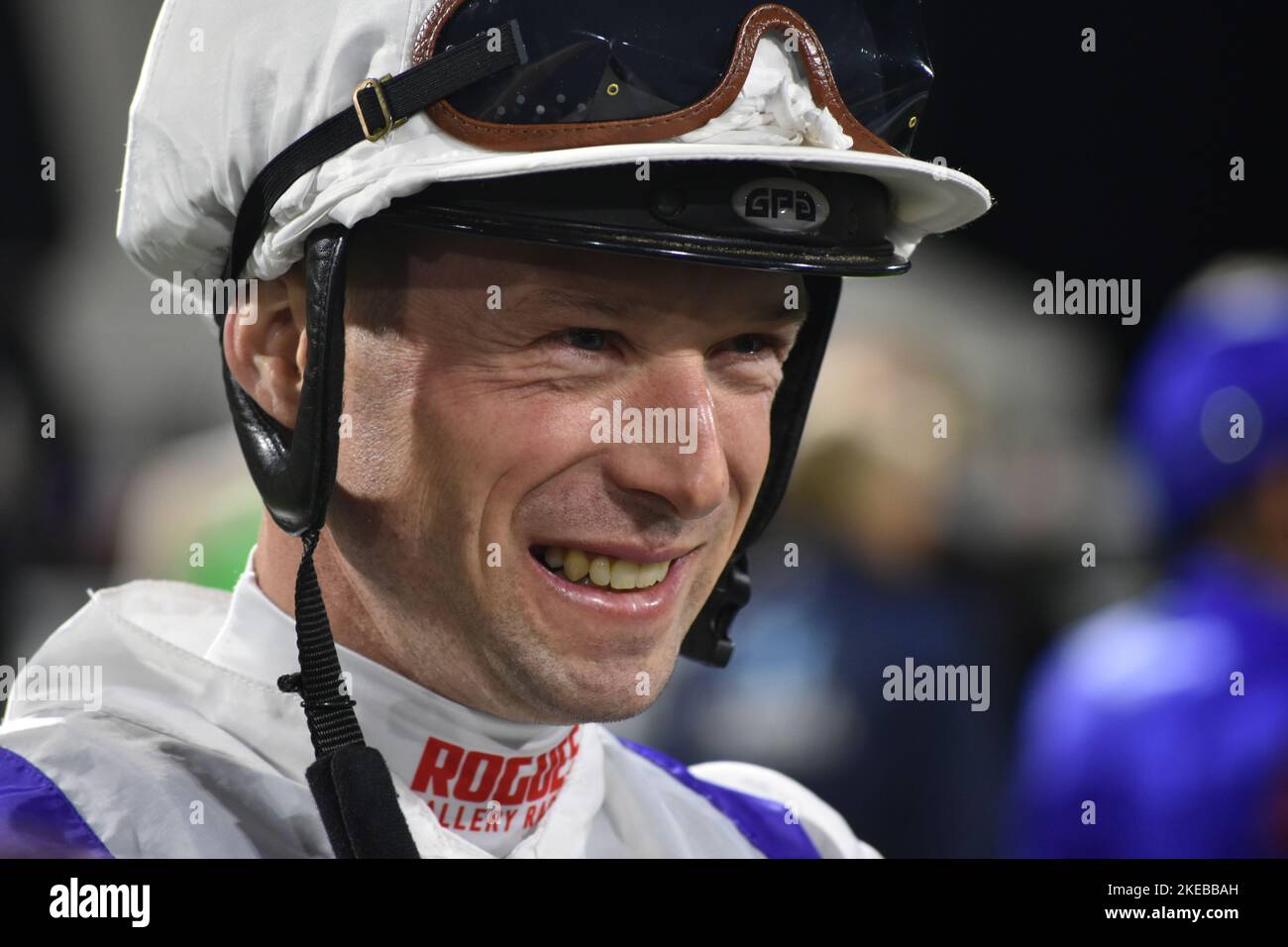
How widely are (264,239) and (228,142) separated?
105 mm

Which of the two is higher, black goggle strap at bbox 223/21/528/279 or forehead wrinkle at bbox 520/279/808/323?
black goggle strap at bbox 223/21/528/279

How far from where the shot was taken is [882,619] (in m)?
3.71

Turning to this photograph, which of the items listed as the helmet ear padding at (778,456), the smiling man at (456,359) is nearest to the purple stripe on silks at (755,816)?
the helmet ear padding at (778,456)

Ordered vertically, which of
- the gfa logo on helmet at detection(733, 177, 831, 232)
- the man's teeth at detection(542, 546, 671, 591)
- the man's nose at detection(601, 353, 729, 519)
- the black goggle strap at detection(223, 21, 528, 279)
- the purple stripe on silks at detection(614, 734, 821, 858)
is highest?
the black goggle strap at detection(223, 21, 528, 279)

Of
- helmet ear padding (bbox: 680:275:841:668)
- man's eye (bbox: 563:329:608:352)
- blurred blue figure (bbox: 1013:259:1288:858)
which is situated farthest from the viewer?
blurred blue figure (bbox: 1013:259:1288:858)

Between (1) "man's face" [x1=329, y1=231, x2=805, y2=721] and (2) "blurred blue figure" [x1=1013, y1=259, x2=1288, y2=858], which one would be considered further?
(2) "blurred blue figure" [x1=1013, y1=259, x2=1288, y2=858]

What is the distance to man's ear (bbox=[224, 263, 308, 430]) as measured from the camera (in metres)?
1.79

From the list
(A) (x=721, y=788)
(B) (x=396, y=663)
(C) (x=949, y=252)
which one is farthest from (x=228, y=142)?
(C) (x=949, y=252)

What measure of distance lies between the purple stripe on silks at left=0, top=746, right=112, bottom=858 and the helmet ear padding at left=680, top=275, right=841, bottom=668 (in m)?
0.80

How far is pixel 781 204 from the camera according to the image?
5.64ft

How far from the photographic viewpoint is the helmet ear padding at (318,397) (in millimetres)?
1645

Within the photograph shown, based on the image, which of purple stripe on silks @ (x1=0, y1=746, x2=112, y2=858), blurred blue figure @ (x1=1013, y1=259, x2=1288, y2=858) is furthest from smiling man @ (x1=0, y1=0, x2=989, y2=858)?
blurred blue figure @ (x1=1013, y1=259, x2=1288, y2=858)

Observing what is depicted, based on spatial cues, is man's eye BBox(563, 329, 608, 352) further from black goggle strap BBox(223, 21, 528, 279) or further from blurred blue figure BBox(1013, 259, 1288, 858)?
blurred blue figure BBox(1013, 259, 1288, 858)
